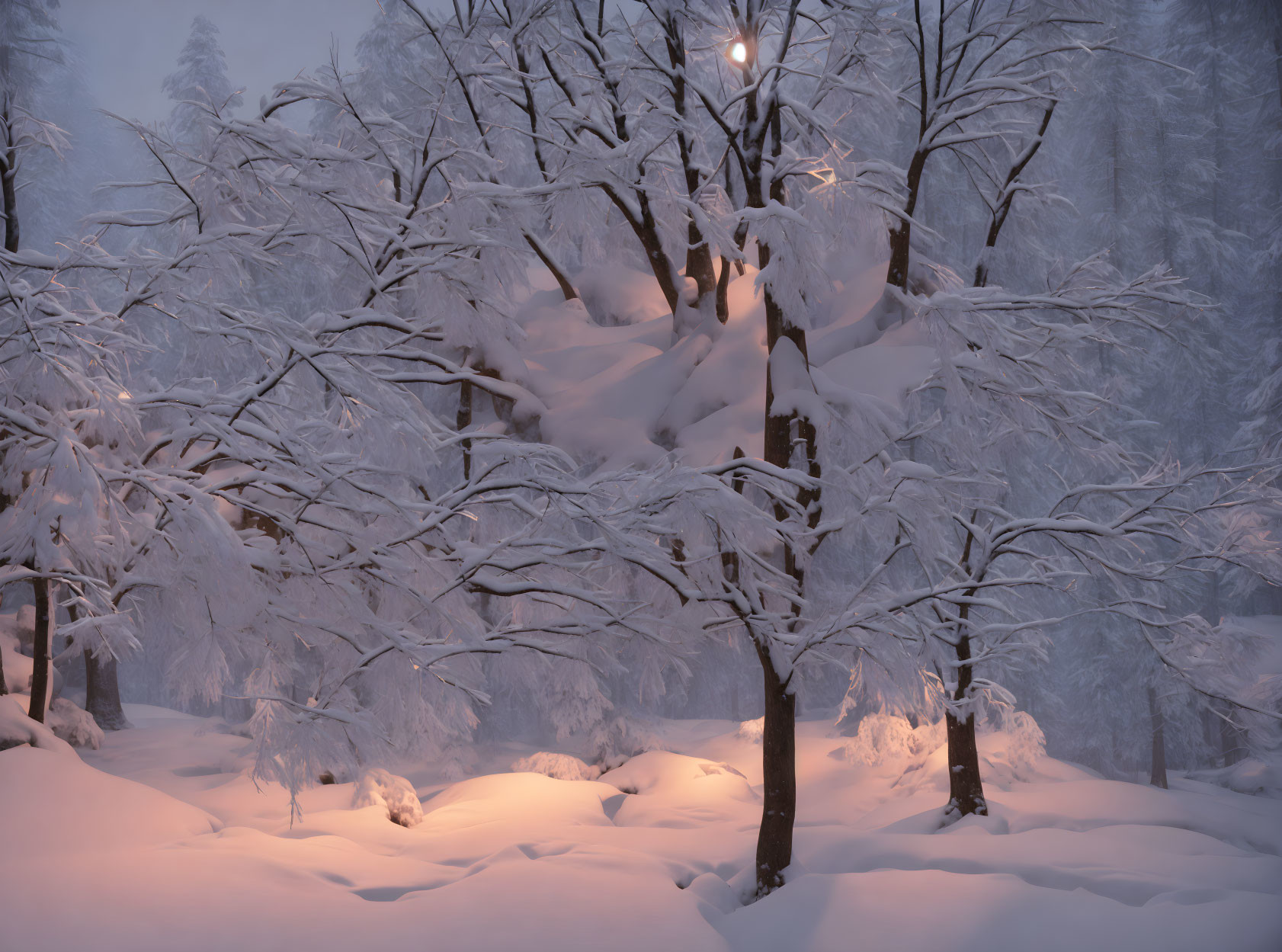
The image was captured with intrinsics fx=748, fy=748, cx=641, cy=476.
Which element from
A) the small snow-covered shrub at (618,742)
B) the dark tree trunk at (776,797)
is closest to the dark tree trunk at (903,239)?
the dark tree trunk at (776,797)

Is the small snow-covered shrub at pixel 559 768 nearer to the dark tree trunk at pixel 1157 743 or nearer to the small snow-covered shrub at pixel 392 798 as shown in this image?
the small snow-covered shrub at pixel 392 798

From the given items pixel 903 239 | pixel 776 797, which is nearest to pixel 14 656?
pixel 776 797

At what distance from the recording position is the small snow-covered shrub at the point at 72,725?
10719 mm

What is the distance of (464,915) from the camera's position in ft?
14.9

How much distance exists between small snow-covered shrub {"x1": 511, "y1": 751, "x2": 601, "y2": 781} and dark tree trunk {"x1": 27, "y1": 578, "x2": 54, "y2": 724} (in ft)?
23.8

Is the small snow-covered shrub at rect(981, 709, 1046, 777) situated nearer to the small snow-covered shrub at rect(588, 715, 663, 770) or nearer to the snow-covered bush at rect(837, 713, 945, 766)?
the snow-covered bush at rect(837, 713, 945, 766)

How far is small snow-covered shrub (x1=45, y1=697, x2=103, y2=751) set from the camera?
10719 millimetres

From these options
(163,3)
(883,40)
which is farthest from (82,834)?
(883,40)

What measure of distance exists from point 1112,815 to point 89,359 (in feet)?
34.1

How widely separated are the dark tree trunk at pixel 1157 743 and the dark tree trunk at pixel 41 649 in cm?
1943

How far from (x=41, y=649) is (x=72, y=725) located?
6.66 metres

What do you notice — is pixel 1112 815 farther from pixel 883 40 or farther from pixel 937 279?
pixel 883 40

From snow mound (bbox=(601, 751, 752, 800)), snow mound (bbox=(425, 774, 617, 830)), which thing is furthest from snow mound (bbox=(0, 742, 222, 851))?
snow mound (bbox=(601, 751, 752, 800))

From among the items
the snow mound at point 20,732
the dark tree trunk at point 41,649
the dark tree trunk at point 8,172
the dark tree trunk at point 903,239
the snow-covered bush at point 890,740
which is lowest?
the snow-covered bush at point 890,740
